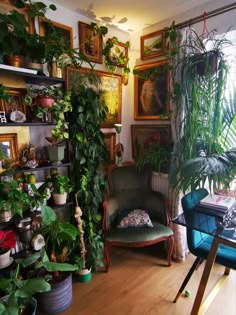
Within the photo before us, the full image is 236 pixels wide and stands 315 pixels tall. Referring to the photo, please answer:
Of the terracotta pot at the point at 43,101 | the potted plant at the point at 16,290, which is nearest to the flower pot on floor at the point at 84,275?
the potted plant at the point at 16,290

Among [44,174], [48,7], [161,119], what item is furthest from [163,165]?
[48,7]

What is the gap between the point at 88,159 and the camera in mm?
1874

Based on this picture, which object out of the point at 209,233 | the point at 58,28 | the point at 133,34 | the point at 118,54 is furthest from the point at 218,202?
the point at 133,34

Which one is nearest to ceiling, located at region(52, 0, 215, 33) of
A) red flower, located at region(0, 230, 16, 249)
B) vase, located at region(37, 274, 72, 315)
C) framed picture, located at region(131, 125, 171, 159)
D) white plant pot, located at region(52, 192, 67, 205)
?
framed picture, located at region(131, 125, 171, 159)

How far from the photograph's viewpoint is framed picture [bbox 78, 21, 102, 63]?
2.06m

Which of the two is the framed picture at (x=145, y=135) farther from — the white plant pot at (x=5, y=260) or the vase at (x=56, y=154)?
the white plant pot at (x=5, y=260)

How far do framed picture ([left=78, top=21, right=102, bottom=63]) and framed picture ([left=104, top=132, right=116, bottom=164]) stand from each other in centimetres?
79

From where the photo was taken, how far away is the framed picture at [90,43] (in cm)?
206

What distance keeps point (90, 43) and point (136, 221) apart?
1827mm

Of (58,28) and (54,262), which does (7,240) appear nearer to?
(54,262)

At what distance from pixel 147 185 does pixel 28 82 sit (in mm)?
1569

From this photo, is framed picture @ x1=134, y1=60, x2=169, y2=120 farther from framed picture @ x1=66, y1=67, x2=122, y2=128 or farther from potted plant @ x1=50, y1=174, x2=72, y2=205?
potted plant @ x1=50, y1=174, x2=72, y2=205

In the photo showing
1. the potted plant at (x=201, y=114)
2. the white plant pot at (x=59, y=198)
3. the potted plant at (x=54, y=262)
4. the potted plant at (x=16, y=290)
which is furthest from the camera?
the white plant pot at (x=59, y=198)

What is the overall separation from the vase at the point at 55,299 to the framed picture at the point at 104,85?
1544 millimetres
